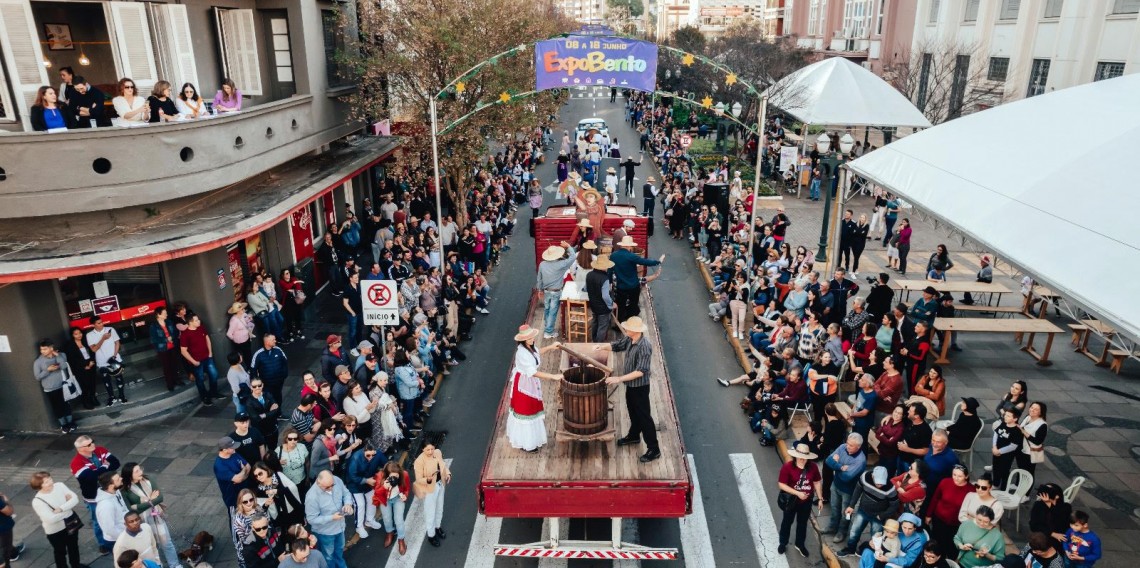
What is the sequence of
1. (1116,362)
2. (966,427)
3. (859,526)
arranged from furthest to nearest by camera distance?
(1116,362)
(966,427)
(859,526)

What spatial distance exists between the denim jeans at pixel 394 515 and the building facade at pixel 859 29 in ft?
128

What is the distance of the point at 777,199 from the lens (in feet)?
93.2

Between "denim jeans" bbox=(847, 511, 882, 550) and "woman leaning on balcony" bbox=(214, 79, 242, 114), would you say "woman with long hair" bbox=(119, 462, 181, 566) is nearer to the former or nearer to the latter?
"denim jeans" bbox=(847, 511, 882, 550)

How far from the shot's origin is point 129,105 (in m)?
12.3

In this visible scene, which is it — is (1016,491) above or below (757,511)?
above

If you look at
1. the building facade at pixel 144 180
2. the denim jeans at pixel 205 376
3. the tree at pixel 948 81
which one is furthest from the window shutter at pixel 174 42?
the tree at pixel 948 81

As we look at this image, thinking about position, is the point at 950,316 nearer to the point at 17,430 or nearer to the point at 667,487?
the point at 667,487

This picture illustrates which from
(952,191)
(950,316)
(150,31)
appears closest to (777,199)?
(950,316)

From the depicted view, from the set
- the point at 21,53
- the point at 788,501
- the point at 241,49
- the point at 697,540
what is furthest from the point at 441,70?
the point at 788,501

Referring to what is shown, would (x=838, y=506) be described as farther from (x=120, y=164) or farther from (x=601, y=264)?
(x=120, y=164)

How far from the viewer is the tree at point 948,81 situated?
30109 mm

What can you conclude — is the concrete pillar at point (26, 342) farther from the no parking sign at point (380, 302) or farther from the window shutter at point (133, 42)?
the no parking sign at point (380, 302)

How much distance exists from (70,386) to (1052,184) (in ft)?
52.0

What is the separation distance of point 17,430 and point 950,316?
17844mm
